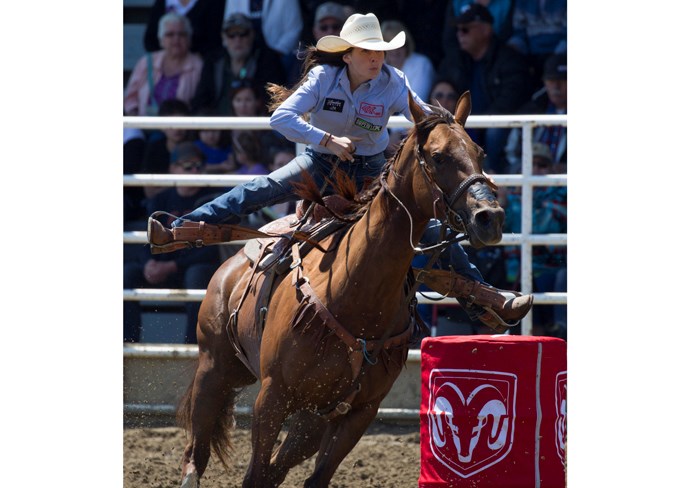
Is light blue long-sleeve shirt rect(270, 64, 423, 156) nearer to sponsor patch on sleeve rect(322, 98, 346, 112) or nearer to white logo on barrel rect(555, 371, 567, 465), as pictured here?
sponsor patch on sleeve rect(322, 98, 346, 112)

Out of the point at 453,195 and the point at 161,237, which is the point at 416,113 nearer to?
the point at 453,195

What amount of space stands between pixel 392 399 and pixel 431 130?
3.38 meters

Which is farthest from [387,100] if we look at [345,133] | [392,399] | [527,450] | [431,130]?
[392,399]

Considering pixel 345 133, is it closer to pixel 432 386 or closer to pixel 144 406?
pixel 432 386

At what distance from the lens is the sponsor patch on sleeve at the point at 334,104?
5.66m

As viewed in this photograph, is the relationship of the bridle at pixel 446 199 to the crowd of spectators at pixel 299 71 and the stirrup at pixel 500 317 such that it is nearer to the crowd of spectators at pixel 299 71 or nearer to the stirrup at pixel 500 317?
the stirrup at pixel 500 317

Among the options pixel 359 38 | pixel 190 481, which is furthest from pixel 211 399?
pixel 359 38

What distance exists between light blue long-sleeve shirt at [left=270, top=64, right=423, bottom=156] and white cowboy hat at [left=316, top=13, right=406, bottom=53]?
0.11 meters

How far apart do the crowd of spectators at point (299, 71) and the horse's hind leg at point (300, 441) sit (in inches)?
105

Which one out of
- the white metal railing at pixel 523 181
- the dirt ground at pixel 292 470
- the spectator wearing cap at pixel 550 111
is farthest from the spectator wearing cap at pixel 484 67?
the dirt ground at pixel 292 470

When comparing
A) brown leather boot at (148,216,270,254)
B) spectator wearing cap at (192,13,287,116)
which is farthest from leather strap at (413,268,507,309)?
spectator wearing cap at (192,13,287,116)

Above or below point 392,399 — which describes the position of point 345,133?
above

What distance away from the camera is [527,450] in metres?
5.32

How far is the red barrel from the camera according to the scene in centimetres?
530
